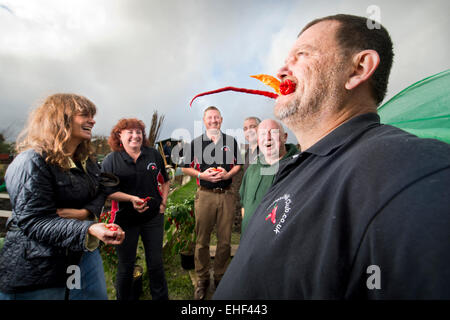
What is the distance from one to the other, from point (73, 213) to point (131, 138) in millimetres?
1422

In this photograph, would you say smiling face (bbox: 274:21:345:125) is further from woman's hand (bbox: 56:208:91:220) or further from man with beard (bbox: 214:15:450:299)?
woman's hand (bbox: 56:208:91:220)

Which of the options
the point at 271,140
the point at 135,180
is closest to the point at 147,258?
the point at 135,180

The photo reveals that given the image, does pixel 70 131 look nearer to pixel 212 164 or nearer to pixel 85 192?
pixel 85 192

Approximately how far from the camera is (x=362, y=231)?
1.93ft

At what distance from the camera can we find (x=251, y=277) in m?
0.83

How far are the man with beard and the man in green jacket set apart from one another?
151cm

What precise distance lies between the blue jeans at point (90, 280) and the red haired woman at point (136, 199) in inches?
26.2

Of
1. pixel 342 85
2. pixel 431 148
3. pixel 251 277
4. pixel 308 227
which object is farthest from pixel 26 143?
pixel 431 148

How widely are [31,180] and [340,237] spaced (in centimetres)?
206

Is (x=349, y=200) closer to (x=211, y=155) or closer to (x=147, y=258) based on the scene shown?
(x=147, y=258)

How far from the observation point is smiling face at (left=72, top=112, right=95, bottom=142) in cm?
193

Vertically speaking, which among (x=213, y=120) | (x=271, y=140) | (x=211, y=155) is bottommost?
(x=211, y=155)

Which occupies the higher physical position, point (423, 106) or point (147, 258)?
point (423, 106)

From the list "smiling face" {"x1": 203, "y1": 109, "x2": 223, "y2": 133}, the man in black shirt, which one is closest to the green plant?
the man in black shirt
